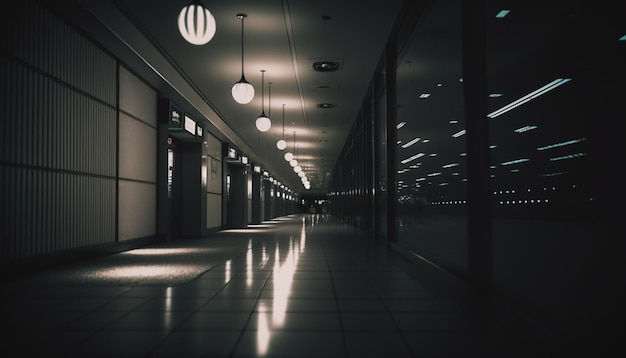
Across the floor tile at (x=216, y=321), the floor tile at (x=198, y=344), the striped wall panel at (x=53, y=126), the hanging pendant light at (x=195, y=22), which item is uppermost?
the hanging pendant light at (x=195, y=22)

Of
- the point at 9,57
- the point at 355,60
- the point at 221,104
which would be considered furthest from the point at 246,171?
the point at 9,57

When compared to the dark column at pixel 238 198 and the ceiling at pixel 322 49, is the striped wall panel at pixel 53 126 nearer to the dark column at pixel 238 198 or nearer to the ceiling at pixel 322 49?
the ceiling at pixel 322 49

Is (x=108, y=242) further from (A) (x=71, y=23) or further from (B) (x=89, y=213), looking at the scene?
(A) (x=71, y=23)

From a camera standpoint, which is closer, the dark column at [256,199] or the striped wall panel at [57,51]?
the striped wall panel at [57,51]

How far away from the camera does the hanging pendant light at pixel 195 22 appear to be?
5324 millimetres

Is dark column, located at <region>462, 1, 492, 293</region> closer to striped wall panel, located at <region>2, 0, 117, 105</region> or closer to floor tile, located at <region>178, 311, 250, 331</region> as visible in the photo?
floor tile, located at <region>178, 311, 250, 331</region>

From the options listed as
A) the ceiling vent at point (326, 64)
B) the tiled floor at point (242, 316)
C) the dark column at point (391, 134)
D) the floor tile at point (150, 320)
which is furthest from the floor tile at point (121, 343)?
the ceiling vent at point (326, 64)

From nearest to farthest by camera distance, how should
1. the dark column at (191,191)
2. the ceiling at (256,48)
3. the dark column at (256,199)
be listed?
the ceiling at (256,48) < the dark column at (191,191) < the dark column at (256,199)

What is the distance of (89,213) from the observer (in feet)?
24.6

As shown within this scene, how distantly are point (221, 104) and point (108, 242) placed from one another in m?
6.92

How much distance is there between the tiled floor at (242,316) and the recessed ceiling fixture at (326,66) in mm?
5379

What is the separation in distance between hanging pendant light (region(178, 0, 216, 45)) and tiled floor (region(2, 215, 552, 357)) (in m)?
2.52

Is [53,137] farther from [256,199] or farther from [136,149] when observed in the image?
[256,199]

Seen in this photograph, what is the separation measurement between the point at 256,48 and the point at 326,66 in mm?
1660
